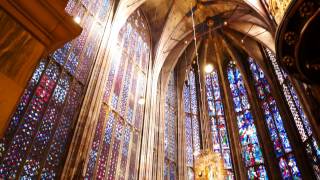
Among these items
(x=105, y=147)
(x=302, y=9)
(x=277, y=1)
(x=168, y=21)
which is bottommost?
(x=105, y=147)

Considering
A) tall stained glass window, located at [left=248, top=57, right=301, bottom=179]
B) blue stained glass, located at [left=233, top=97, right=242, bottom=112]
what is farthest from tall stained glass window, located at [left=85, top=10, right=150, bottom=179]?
tall stained glass window, located at [left=248, top=57, right=301, bottom=179]

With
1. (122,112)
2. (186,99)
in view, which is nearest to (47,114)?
(122,112)

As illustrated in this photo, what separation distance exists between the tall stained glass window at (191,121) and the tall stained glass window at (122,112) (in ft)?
11.7

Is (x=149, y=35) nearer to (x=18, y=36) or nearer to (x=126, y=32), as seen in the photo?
(x=126, y=32)

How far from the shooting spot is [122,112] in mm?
10312

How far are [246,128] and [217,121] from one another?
167cm

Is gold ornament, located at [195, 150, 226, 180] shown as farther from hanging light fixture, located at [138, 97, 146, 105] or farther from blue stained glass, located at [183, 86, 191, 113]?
blue stained glass, located at [183, 86, 191, 113]

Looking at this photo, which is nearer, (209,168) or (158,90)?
(209,168)

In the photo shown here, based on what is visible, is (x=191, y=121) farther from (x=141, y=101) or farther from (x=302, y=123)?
(x=302, y=123)

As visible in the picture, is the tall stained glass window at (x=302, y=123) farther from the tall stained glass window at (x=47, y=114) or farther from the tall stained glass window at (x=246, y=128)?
the tall stained glass window at (x=47, y=114)

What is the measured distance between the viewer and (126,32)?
1252 centimetres

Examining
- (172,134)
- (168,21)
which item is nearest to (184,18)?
(168,21)

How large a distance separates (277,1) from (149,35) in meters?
7.54

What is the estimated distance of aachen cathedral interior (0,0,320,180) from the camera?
548 centimetres
